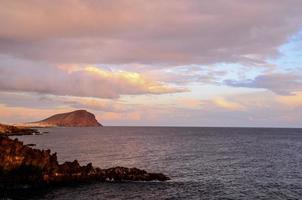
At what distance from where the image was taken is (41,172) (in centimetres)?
7188

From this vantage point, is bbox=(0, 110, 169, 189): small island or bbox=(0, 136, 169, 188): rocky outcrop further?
bbox=(0, 136, 169, 188): rocky outcrop

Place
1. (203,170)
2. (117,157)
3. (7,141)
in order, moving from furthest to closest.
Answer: (117,157), (203,170), (7,141)

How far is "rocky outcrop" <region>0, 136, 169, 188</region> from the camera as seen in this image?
68.4m

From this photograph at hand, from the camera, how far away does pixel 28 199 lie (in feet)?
190

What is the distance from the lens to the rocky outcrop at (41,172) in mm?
68375

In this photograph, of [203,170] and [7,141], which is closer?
[7,141]

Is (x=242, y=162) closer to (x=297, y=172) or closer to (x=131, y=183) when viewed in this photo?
(x=297, y=172)

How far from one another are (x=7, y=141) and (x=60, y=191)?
1887 cm

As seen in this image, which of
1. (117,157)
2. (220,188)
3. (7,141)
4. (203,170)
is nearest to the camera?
(220,188)

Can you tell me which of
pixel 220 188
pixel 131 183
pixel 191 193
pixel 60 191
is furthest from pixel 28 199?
pixel 220 188

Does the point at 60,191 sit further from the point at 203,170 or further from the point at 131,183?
the point at 203,170

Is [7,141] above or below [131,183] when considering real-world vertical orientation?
above

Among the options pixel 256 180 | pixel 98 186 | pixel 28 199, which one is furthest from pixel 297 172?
pixel 28 199

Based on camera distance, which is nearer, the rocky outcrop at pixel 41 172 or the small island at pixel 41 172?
the small island at pixel 41 172
